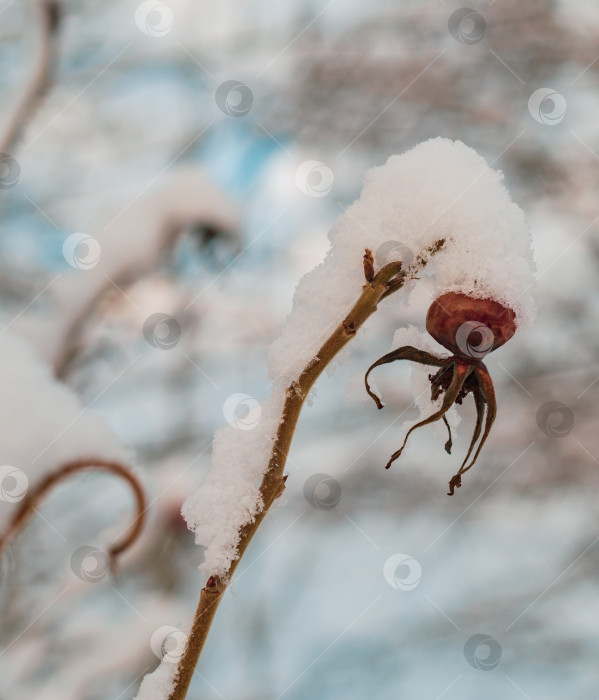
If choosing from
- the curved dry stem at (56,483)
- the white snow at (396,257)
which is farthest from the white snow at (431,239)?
the curved dry stem at (56,483)

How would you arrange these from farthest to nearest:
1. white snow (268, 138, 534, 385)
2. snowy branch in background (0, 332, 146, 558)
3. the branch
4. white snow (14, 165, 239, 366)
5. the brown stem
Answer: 1. the branch
2. white snow (14, 165, 239, 366)
3. snowy branch in background (0, 332, 146, 558)
4. white snow (268, 138, 534, 385)
5. the brown stem

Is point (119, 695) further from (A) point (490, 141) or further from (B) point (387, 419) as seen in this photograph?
(A) point (490, 141)

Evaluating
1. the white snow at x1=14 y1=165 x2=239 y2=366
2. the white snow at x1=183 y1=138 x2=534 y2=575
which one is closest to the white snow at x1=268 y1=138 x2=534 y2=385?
the white snow at x1=183 y1=138 x2=534 y2=575

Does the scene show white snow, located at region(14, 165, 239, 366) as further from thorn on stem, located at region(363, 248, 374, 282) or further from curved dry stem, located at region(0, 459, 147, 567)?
thorn on stem, located at region(363, 248, 374, 282)

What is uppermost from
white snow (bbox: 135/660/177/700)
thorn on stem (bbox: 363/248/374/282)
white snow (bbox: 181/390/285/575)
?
thorn on stem (bbox: 363/248/374/282)

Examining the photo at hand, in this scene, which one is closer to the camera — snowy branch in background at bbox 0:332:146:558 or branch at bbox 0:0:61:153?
snowy branch in background at bbox 0:332:146:558

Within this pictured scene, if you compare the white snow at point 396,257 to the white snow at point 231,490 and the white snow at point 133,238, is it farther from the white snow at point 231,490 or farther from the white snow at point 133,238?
the white snow at point 133,238

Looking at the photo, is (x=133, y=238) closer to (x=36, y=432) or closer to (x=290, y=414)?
(x=36, y=432)
